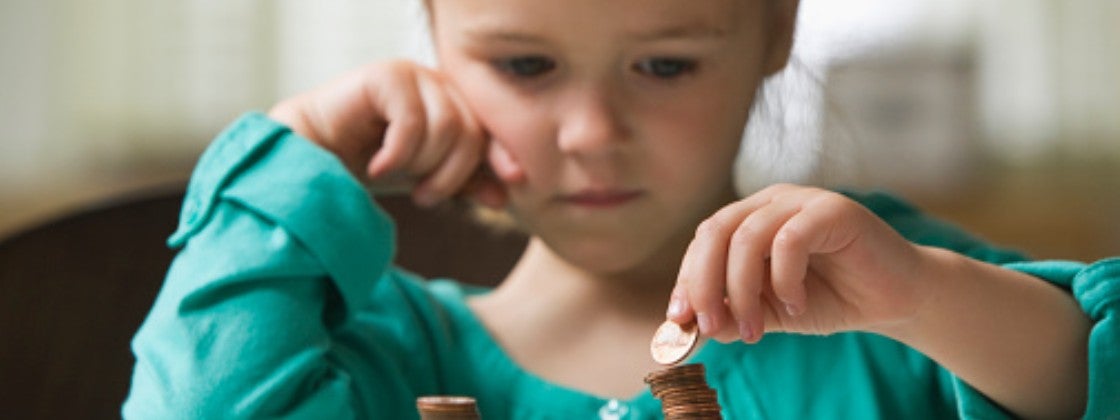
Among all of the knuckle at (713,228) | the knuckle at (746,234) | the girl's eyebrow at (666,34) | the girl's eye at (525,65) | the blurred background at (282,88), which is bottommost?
the blurred background at (282,88)

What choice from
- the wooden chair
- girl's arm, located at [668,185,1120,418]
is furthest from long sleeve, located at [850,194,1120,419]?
the wooden chair

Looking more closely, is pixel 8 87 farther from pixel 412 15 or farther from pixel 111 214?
pixel 412 15

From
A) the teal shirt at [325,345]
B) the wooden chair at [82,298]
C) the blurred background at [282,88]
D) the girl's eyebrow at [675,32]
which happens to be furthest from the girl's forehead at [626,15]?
the blurred background at [282,88]

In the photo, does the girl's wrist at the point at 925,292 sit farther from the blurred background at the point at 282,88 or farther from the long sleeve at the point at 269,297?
the blurred background at the point at 282,88

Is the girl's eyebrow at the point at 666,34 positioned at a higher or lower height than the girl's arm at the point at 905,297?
higher

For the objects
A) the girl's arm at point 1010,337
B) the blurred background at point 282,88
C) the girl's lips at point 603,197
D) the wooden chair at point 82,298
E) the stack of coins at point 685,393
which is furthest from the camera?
the blurred background at point 282,88

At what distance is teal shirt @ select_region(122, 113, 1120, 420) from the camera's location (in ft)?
2.14

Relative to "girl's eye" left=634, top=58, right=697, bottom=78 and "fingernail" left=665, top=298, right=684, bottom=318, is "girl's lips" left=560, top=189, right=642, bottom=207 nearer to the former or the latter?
"girl's eye" left=634, top=58, right=697, bottom=78

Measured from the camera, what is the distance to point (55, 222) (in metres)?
0.90

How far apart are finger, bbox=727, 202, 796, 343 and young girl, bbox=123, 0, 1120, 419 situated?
13 mm

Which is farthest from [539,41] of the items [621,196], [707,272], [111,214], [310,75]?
[310,75]

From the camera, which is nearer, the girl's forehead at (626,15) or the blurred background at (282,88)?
the girl's forehead at (626,15)

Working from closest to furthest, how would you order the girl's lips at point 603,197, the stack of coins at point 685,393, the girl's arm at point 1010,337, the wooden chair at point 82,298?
the stack of coins at point 685,393 → the girl's arm at point 1010,337 → the girl's lips at point 603,197 → the wooden chair at point 82,298

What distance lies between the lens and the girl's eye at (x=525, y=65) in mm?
618
